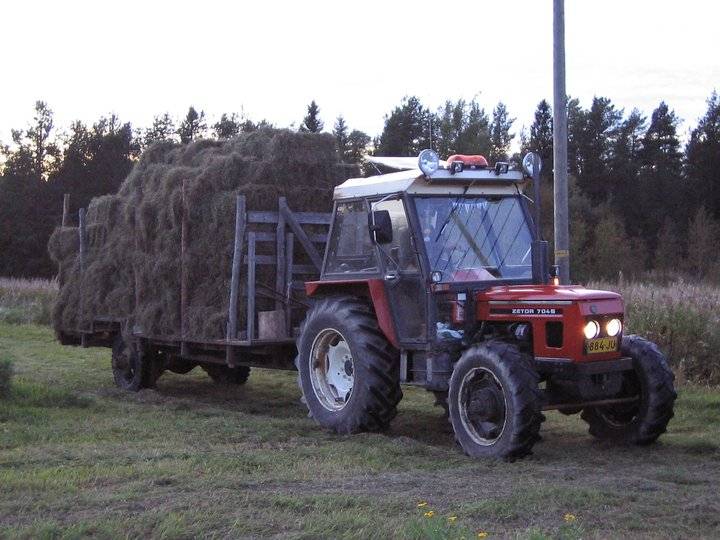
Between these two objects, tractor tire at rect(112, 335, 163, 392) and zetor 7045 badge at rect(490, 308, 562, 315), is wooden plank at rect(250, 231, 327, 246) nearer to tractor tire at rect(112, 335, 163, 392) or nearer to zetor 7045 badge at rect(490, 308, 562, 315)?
tractor tire at rect(112, 335, 163, 392)

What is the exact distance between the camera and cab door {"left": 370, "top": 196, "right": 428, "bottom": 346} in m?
8.98

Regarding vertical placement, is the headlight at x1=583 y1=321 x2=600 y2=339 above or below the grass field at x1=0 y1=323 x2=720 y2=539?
above

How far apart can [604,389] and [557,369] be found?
1.79ft

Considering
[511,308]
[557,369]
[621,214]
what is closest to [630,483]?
[557,369]

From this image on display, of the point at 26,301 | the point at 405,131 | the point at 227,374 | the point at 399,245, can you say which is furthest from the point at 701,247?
the point at 399,245

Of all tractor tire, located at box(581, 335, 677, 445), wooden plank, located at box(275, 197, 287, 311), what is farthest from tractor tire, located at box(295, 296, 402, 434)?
tractor tire, located at box(581, 335, 677, 445)

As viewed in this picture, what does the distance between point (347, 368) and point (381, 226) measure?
1704mm

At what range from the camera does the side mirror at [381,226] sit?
8812 mm

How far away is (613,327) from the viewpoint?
835cm

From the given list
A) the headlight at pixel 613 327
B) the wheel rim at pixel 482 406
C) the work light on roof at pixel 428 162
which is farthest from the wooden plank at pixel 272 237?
the headlight at pixel 613 327

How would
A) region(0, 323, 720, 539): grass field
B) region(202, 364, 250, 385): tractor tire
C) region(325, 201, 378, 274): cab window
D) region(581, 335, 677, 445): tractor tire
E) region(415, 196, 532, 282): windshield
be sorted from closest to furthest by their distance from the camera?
region(0, 323, 720, 539): grass field → region(581, 335, 677, 445): tractor tire → region(415, 196, 532, 282): windshield → region(325, 201, 378, 274): cab window → region(202, 364, 250, 385): tractor tire

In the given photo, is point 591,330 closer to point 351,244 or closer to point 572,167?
point 351,244

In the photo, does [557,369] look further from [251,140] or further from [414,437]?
[251,140]

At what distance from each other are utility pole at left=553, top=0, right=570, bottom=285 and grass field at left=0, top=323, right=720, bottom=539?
248 centimetres
